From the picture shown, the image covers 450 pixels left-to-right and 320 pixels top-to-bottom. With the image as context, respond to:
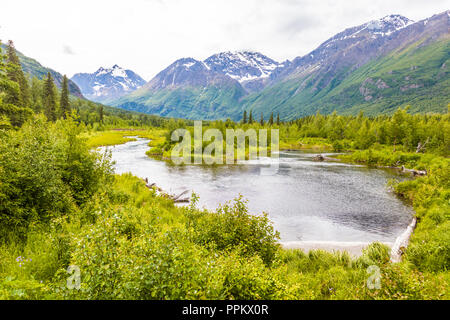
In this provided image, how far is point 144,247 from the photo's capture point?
5.18 meters

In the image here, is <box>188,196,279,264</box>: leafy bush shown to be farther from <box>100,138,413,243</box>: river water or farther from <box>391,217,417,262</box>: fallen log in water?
<box>100,138,413,243</box>: river water

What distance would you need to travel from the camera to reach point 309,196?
2650 centimetres

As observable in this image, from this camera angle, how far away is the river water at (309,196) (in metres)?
17.7

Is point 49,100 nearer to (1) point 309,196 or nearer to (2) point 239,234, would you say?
(1) point 309,196

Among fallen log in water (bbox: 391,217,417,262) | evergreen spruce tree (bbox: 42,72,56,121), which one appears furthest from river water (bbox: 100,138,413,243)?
evergreen spruce tree (bbox: 42,72,56,121)

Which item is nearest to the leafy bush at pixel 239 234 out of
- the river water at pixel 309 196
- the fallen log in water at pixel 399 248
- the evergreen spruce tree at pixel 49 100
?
the fallen log in water at pixel 399 248

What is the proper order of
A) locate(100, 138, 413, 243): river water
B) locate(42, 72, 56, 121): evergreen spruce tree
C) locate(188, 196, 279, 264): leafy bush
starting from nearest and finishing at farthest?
locate(188, 196, 279, 264): leafy bush, locate(100, 138, 413, 243): river water, locate(42, 72, 56, 121): evergreen spruce tree

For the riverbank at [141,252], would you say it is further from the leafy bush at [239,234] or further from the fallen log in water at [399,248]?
the fallen log in water at [399,248]

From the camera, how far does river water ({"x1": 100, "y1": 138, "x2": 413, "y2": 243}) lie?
17703mm

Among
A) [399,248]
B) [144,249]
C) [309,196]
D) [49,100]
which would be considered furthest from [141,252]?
[49,100]

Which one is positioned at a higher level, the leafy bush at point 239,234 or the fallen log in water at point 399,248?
the leafy bush at point 239,234
